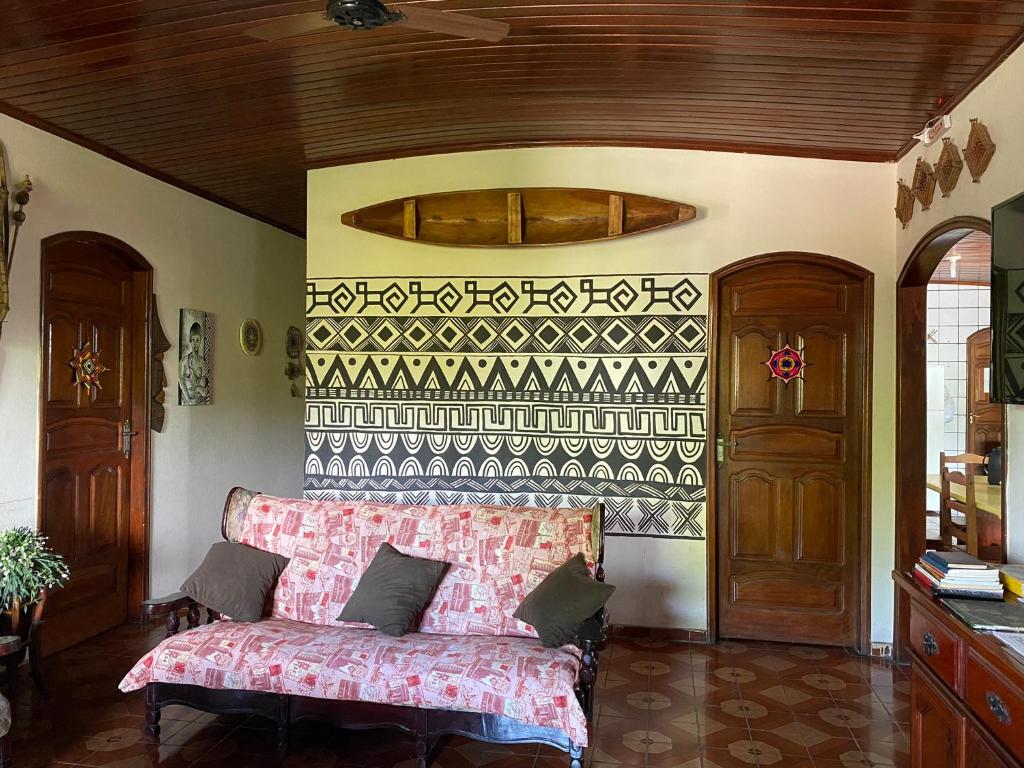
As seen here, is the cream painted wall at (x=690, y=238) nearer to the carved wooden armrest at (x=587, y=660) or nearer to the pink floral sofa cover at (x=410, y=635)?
the pink floral sofa cover at (x=410, y=635)

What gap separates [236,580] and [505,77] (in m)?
2.47

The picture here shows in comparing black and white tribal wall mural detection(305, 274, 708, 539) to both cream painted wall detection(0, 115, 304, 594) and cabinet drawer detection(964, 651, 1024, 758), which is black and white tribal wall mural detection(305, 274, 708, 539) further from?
cabinet drawer detection(964, 651, 1024, 758)

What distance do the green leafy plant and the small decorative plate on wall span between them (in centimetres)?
239

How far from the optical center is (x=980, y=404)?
Result: 6879 millimetres

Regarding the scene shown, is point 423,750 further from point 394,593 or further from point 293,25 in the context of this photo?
point 293,25

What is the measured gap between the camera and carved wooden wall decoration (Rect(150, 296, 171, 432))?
175 inches

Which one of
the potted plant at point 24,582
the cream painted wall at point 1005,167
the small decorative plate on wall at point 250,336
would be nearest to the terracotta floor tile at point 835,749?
the cream painted wall at point 1005,167

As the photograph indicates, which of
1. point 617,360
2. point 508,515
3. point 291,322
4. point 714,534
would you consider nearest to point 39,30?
point 508,515

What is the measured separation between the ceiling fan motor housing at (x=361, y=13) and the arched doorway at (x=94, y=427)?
2404 mm

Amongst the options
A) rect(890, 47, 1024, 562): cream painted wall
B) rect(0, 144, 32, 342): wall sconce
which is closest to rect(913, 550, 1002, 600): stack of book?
rect(890, 47, 1024, 562): cream painted wall

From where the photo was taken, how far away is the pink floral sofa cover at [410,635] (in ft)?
8.22

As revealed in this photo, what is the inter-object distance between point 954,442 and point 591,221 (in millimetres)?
5119

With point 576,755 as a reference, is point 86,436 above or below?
above

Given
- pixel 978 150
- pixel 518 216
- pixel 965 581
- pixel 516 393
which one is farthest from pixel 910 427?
pixel 518 216
